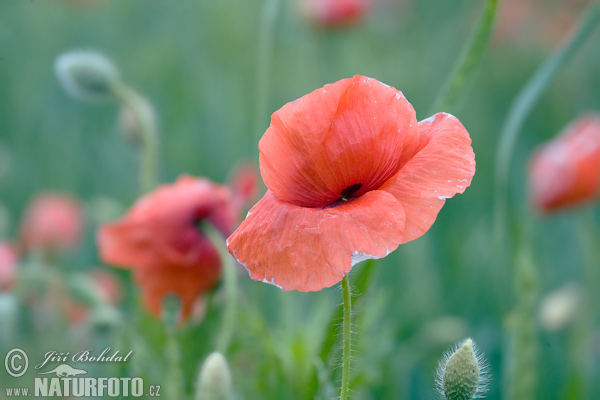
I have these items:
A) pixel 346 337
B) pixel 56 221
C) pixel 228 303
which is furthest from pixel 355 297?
A: pixel 56 221

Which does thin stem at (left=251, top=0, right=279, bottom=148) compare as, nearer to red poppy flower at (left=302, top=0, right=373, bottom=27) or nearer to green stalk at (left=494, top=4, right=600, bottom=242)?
green stalk at (left=494, top=4, right=600, bottom=242)

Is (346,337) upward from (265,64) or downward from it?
downward

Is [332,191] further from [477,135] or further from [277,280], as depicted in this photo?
[477,135]

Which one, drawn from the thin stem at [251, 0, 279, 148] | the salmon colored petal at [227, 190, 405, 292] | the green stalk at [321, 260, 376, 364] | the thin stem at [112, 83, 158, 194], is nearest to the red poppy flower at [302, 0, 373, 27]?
the thin stem at [251, 0, 279, 148]

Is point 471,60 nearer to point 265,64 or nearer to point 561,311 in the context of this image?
point 265,64

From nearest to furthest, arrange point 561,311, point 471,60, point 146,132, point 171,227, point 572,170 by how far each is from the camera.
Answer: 1. point 471,60
2. point 171,227
3. point 146,132
4. point 561,311
5. point 572,170

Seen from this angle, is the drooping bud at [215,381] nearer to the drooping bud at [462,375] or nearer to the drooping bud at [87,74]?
the drooping bud at [462,375]

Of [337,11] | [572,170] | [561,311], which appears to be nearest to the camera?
[561,311]
